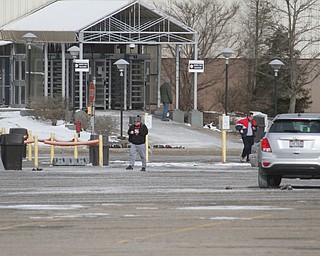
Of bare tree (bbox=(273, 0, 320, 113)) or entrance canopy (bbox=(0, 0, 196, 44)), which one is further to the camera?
bare tree (bbox=(273, 0, 320, 113))

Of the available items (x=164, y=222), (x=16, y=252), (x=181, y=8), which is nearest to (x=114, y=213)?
(x=164, y=222)

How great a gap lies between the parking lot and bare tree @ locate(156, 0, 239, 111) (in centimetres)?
3522

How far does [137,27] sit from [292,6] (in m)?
16.0

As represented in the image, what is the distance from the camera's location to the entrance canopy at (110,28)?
5078 centimetres

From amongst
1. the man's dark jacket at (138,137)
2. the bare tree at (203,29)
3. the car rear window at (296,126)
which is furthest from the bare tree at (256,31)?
the car rear window at (296,126)

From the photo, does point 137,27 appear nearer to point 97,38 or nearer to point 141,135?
point 97,38

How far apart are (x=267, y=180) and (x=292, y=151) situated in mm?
1050

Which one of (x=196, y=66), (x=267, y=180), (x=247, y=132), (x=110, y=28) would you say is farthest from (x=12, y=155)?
(x=110, y=28)

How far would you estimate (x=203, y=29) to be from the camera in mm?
63344

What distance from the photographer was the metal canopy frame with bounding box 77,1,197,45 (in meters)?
51.4

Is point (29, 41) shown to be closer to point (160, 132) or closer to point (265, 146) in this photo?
point (160, 132)

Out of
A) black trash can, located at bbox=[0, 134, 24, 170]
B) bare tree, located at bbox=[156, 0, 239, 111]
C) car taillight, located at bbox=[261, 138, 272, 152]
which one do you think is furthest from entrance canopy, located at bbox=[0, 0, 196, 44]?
car taillight, located at bbox=[261, 138, 272, 152]

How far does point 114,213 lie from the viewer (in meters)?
17.8

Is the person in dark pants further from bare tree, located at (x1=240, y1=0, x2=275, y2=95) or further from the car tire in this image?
bare tree, located at (x1=240, y1=0, x2=275, y2=95)
